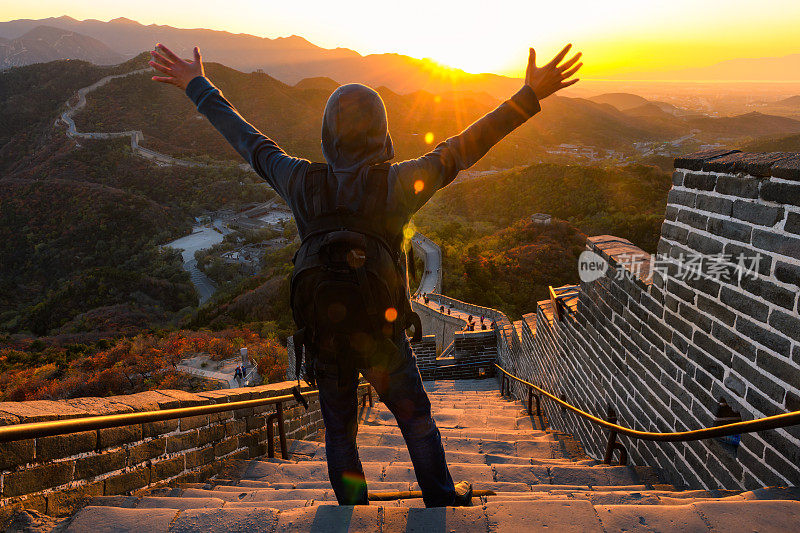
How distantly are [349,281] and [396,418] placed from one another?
0.67 meters

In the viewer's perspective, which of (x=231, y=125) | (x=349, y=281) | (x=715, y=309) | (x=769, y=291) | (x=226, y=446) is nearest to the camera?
(x=349, y=281)

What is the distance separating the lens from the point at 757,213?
2064mm

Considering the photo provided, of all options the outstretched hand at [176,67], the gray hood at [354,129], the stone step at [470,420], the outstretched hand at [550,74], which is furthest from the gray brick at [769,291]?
the stone step at [470,420]

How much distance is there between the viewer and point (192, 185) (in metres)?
46.7

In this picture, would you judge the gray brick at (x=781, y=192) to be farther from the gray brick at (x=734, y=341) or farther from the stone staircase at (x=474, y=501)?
the stone staircase at (x=474, y=501)

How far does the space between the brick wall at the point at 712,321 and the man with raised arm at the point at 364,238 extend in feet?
4.11

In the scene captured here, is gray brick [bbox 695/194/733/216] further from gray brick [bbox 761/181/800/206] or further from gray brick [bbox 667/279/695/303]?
gray brick [bbox 667/279/695/303]

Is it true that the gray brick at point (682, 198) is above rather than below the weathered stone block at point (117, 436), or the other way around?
above

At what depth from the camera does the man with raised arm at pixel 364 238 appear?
1.50 m

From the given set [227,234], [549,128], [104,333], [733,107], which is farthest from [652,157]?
[733,107]

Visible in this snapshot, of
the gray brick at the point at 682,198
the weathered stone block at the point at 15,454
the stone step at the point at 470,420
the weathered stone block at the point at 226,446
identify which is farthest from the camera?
the stone step at the point at 470,420

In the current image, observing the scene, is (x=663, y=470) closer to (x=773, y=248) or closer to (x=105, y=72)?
(x=773, y=248)

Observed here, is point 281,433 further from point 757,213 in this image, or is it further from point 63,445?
point 757,213

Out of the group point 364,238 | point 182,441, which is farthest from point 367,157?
point 182,441
